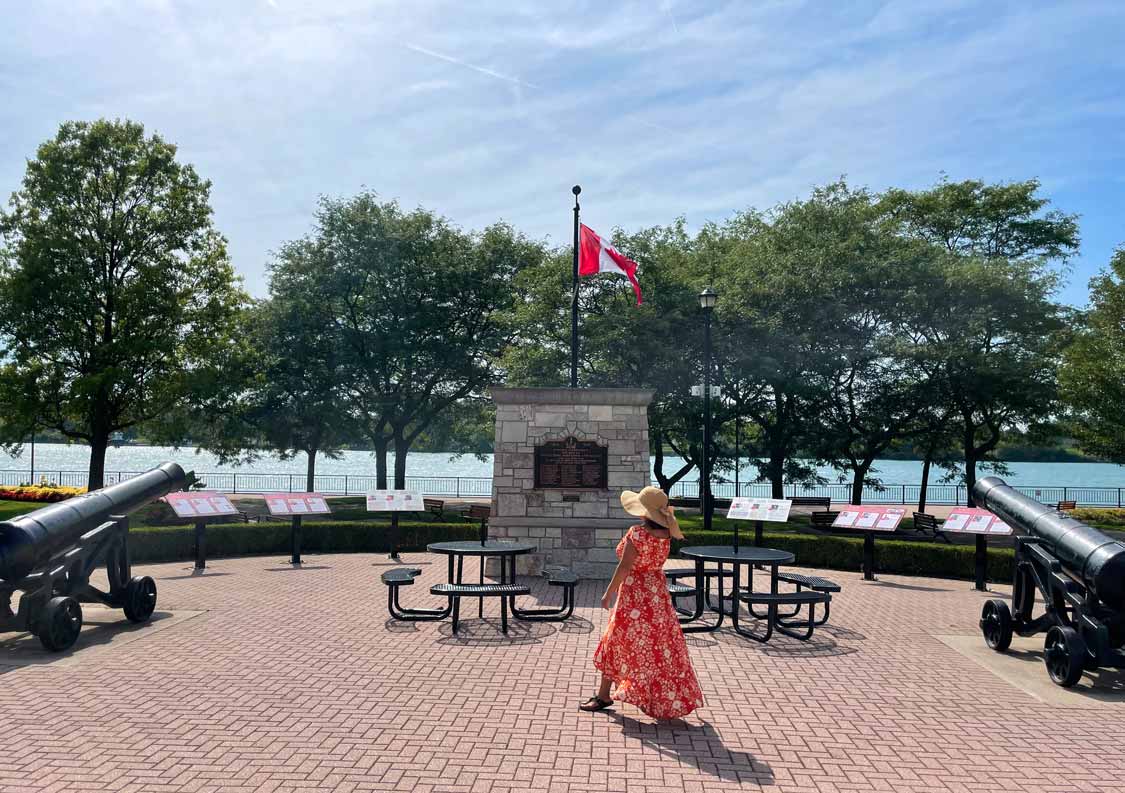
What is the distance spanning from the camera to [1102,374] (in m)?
21.8

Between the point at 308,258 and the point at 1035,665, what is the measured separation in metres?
25.9

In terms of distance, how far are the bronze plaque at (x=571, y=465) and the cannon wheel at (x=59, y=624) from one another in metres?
6.90

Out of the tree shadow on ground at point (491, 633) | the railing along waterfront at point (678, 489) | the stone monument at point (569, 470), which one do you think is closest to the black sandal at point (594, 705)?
the tree shadow on ground at point (491, 633)

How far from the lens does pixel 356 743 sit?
19.1ft

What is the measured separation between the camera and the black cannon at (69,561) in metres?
8.22

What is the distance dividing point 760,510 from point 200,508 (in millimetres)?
9711

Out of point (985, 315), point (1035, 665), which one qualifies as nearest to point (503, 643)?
point (1035, 665)

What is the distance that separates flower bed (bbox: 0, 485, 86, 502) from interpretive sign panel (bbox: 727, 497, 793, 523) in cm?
1851

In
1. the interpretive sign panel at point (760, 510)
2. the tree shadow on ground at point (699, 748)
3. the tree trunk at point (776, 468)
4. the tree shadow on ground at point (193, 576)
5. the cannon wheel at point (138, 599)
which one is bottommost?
the tree shadow on ground at point (193, 576)

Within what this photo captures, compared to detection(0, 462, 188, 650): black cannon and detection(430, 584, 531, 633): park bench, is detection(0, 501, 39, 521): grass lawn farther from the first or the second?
detection(430, 584, 531, 633): park bench

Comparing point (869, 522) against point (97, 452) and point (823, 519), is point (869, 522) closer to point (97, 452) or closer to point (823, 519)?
point (823, 519)

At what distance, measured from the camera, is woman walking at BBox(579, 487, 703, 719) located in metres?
6.34

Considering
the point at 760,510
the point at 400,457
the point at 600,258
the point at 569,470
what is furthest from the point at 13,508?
the point at 760,510

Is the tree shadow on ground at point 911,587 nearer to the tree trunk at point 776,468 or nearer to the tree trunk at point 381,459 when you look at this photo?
the tree trunk at point 776,468
